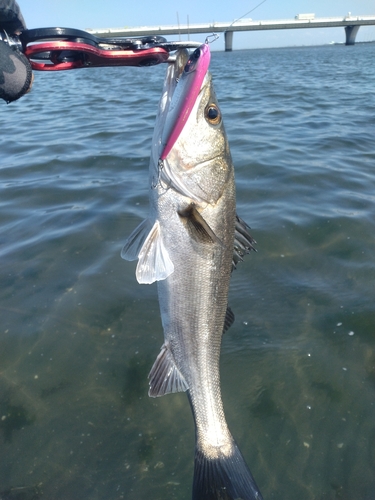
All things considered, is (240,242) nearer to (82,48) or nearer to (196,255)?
(196,255)

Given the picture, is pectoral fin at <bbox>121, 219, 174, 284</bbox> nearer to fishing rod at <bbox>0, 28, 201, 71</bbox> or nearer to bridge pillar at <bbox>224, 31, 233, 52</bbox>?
fishing rod at <bbox>0, 28, 201, 71</bbox>

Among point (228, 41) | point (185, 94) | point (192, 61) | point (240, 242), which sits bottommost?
point (240, 242)

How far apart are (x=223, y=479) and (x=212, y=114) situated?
250 cm

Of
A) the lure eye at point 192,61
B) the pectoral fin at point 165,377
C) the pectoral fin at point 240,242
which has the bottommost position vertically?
the pectoral fin at point 165,377

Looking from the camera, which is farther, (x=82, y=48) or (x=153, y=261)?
(x=153, y=261)

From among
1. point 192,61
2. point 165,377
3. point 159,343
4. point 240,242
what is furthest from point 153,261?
point 159,343

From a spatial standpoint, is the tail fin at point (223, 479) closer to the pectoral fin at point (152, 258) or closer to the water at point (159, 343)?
the water at point (159, 343)

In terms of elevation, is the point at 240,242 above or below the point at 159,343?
above

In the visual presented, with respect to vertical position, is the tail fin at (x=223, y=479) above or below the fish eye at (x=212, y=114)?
below

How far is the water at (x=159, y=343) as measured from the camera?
10.6 ft

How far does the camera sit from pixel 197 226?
2.66 metres

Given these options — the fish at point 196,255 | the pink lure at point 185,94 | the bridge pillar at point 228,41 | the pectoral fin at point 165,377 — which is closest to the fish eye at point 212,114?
the fish at point 196,255

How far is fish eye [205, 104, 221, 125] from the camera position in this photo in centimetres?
263

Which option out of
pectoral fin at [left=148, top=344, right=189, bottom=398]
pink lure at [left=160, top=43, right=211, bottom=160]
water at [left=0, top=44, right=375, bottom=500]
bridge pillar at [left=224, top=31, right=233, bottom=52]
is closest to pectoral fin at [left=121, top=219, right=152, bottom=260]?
pink lure at [left=160, top=43, right=211, bottom=160]
